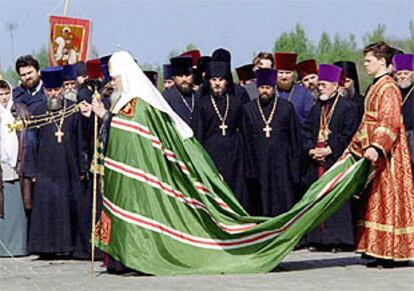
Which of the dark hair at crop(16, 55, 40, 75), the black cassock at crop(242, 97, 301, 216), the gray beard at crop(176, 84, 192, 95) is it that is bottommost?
the black cassock at crop(242, 97, 301, 216)

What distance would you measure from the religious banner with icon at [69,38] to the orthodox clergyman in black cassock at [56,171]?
424cm

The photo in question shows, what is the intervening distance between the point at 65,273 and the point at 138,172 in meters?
1.58

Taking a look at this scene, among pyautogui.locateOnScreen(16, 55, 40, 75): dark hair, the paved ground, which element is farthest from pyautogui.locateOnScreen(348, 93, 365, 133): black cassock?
pyautogui.locateOnScreen(16, 55, 40, 75): dark hair

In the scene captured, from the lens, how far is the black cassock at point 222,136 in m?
14.3

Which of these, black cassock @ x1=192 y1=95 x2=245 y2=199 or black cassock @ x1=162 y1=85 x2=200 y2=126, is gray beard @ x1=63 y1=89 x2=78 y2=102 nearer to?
black cassock @ x1=162 y1=85 x2=200 y2=126

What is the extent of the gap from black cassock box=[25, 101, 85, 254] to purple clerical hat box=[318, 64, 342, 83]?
284 centimetres

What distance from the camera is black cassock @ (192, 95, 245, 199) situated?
46.9ft

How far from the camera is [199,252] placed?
11.8m

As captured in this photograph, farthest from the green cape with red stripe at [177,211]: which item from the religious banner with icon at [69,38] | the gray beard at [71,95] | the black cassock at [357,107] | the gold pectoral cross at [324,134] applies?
the religious banner with icon at [69,38]

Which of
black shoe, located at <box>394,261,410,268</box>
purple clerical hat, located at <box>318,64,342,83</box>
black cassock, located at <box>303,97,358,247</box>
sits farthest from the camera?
black cassock, located at <box>303,97,358,247</box>

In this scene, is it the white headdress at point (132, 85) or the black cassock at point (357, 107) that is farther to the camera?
the black cassock at point (357, 107)

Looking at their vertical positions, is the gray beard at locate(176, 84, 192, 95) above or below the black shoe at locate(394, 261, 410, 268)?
above

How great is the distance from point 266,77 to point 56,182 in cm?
271

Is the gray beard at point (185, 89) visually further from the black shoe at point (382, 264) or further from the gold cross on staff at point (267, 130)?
the black shoe at point (382, 264)
